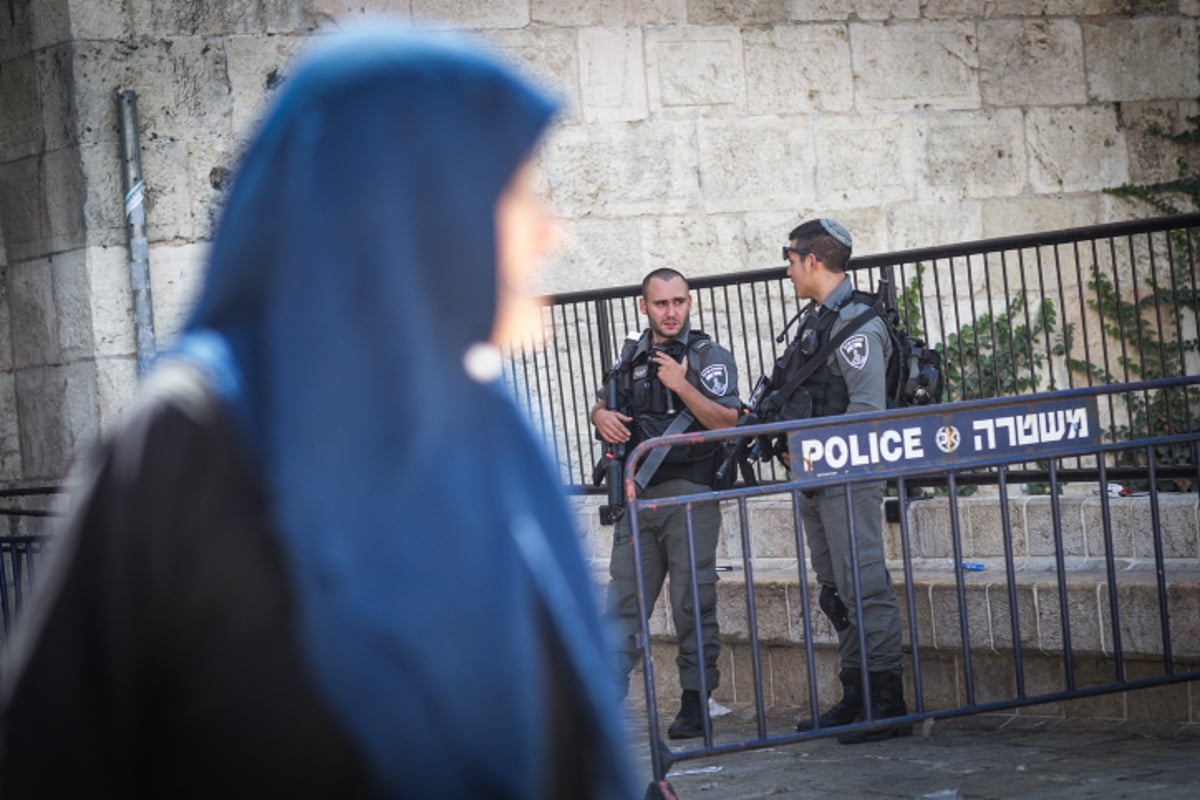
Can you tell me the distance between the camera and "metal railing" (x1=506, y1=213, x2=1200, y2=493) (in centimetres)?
732

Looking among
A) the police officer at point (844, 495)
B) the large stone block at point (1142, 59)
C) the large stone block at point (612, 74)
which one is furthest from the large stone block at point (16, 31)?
the large stone block at point (1142, 59)

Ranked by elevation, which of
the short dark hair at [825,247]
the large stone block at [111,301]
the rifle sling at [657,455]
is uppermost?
the large stone block at [111,301]

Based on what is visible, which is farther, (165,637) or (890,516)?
(890,516)

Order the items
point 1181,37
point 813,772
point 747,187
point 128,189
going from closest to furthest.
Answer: point 813,772
point 128,189
point 747,187
point 1181,37

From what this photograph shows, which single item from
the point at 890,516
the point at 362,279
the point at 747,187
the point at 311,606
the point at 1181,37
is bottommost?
the point at 890,516

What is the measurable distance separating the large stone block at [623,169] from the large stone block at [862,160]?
2.97 ft

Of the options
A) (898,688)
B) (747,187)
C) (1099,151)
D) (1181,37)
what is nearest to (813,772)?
(898,688)

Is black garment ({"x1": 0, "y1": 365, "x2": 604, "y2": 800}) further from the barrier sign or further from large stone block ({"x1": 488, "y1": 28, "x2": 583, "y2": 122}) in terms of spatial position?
large stone block ({"x1": 488, "y1": 28, "x2": 583, "y2": 122})

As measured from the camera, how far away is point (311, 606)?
58.2 inches

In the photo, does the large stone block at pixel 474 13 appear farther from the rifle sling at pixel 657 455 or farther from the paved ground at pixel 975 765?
the paved ground at pixel 975 765

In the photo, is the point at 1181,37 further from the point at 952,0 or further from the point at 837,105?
the point at 837,105

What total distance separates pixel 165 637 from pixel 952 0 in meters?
10.8

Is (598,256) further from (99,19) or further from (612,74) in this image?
(99,19)

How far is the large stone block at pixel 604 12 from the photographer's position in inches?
423
